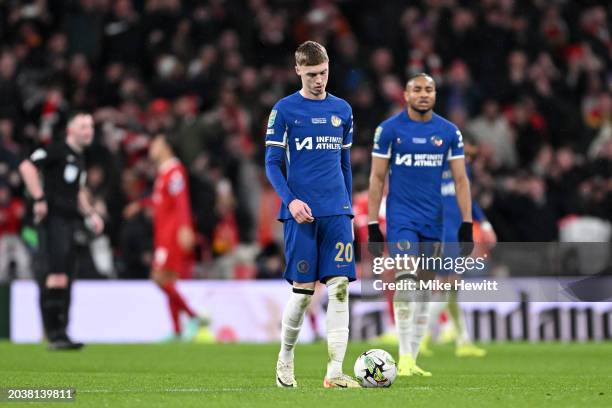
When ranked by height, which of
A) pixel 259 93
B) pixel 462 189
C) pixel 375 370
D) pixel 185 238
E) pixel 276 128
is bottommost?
pixel 375 370

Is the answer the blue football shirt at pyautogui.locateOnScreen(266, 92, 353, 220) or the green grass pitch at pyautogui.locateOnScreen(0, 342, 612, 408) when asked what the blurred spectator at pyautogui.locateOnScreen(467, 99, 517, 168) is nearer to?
the green grass pitch at pyautogui.locateOnScreen(0, 342, 612, 408)

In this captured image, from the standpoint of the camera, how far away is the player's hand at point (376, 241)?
1061cm

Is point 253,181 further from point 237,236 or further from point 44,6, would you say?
point 44,6

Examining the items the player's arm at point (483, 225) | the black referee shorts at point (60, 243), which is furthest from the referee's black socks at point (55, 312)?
the player's arm at point (483, 225)

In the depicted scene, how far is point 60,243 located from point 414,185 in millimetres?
5151

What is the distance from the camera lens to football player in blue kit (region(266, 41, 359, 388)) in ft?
29.7

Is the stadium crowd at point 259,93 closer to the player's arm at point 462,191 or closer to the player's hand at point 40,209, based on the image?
the player's hand at point 40,209

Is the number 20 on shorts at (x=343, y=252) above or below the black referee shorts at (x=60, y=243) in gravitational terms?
above

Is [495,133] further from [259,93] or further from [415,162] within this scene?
[415,162]

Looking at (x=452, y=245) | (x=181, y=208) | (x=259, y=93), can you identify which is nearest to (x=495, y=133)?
(x=259, y=93)

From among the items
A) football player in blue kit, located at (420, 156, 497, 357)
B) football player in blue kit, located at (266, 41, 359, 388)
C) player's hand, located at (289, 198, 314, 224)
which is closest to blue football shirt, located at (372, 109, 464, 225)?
football player in blue kit, located at (420, 156, 497, 357)

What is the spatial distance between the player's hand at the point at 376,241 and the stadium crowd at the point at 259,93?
7801 millimetres

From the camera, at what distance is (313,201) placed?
9.12 meters

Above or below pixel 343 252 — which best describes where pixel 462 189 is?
above
